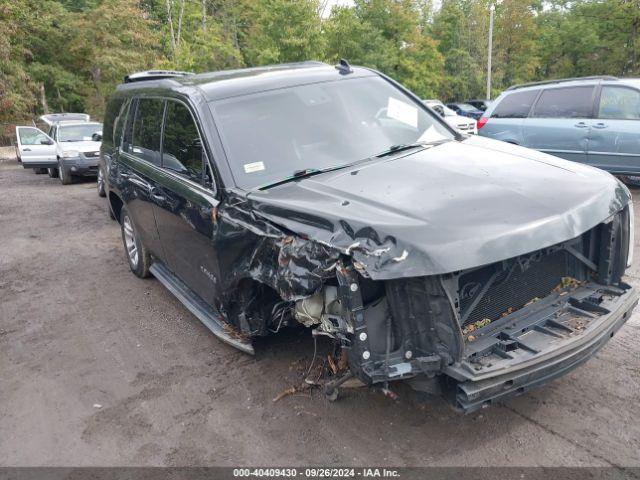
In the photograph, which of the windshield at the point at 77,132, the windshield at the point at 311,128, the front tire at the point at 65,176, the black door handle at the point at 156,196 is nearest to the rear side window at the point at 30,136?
the windshield at the point at 77,132

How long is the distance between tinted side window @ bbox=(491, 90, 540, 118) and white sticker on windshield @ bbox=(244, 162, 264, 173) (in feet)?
23.1

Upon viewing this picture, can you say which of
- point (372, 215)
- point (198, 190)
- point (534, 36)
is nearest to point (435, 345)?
point (372, 215)

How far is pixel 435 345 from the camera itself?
8.41ft

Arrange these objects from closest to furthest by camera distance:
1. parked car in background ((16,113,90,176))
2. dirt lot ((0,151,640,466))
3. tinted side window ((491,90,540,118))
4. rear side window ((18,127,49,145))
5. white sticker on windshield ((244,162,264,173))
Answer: dirt lot ((0,151,640,466)), white sticker on windshield ((244,162,264,173)), tinted side window ((491,90,540,118)), parked car in background ((16,113,90,176)), rear side window ((18,127,49,145))

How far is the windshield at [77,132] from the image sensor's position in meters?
15.1

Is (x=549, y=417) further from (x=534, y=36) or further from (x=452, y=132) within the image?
(x=534, y=36)

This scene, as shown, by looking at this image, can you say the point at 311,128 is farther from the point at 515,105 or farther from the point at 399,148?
the point at 515,105

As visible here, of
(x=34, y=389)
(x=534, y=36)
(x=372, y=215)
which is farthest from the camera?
(x=534, y=36)

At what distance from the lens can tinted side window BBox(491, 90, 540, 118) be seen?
9.27m

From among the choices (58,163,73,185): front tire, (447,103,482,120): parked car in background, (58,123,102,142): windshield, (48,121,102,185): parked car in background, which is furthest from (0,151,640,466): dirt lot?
(447,103,482,120): parked car in background

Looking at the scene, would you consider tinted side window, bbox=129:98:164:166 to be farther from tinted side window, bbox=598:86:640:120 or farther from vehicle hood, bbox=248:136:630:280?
tinted side window, bbox=598:86:640:120

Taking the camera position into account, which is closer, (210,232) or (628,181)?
(210,232)

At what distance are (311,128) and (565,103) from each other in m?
6.48

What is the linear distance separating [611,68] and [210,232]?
3949 cm
